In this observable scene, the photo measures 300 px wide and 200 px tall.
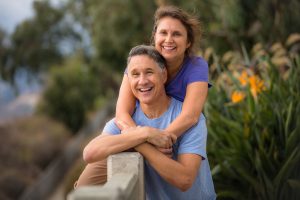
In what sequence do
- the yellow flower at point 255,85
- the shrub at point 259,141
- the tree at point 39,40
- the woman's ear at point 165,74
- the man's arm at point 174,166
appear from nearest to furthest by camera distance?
1. the man's arm at point 174,166
2. the woman's ear at point 165,74
3. the shrub at point 259,141
4. the yellow flower at point 255,85
5. the tree at point 39,40

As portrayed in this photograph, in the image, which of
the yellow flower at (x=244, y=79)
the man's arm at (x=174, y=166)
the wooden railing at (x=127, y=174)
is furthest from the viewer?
the yellow flower at (x=244, y=79)

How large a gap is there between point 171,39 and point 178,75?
0.23 meters

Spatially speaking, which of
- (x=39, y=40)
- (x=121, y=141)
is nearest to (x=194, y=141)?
(x=121, y=141)

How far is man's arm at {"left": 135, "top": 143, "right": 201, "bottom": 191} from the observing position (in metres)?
2.76

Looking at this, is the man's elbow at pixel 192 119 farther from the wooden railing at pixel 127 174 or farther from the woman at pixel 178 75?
the wooden railing at pixel 127 174

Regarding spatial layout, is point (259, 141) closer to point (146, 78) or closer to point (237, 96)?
point (237, 96)

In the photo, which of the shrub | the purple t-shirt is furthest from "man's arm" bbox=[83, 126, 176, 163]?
the shrub

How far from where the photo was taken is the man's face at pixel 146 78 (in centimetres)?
293

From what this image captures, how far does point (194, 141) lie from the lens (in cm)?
289

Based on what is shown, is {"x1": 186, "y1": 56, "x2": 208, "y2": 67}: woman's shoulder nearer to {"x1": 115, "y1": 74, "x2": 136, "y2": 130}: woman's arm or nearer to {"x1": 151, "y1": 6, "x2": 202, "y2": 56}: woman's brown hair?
{"x1": 151, "y1": 6, "x2": 202, "y2": 56}: woman's brown hair

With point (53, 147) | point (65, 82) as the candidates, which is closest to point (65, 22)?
point (65, 82)

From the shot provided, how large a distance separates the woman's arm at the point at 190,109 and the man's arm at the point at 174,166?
6.1 inches

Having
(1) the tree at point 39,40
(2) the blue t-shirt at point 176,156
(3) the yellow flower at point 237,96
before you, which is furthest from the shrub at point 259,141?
(1) the tree at point 39,40

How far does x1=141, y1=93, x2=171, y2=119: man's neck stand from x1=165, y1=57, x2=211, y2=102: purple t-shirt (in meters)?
0.08
